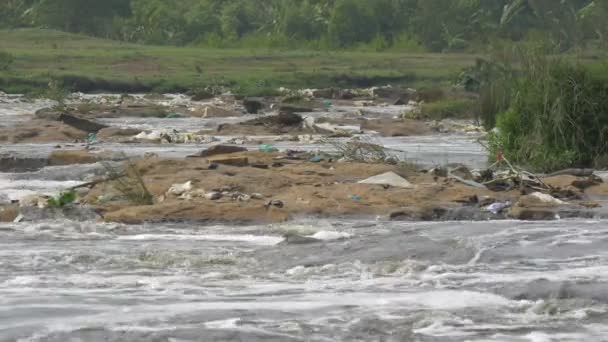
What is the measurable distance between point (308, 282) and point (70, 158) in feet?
35.8

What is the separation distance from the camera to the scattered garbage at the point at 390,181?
15.4 m

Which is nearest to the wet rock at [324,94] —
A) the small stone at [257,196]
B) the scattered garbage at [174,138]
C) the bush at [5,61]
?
the bush at [5,61]

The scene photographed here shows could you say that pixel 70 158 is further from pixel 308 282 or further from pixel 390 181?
pixel 308 282


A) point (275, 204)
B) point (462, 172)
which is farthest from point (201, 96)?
point (275, 204)

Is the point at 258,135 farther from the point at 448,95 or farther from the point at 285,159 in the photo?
the point at 448,95

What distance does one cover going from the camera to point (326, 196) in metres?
14.6

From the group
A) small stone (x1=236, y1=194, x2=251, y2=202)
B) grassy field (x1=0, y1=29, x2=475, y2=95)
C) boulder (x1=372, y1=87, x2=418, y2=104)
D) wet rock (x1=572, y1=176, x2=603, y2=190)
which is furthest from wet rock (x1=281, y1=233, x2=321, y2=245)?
grassy field (x1=0, y1=29, x2=475, y2=95)

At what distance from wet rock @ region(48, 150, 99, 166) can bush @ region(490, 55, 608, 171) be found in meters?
6.64

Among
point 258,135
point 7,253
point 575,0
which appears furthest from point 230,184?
point 575,0

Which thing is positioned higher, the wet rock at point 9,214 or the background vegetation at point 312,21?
the wet rock at point 9,214

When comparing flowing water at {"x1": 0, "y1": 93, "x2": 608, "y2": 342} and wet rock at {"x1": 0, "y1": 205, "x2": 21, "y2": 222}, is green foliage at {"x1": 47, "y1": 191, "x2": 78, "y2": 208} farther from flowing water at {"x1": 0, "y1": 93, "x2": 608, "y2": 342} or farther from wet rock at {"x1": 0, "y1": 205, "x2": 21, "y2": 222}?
flowing water at {"x1": 0, "y1": 93, "x2": 608, "y2": 342}

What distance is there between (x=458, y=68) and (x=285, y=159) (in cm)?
3951

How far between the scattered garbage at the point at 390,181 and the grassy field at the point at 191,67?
1206 inches

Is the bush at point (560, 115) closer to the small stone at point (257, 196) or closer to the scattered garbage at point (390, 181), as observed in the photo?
the scattered garbage at point (390, 181)
